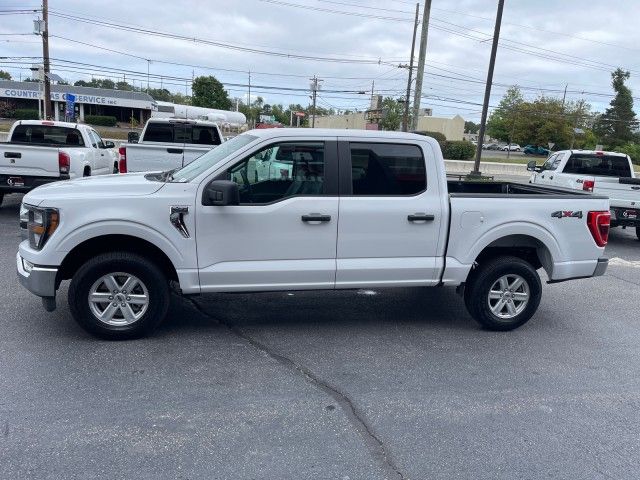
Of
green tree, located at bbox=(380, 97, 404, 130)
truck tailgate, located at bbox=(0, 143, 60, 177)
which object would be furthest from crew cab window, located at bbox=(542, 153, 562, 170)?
green tree, located at bbox=(380, 97, 404, 130)

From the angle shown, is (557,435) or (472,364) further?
(472,364)

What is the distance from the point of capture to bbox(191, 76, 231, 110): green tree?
78.5m

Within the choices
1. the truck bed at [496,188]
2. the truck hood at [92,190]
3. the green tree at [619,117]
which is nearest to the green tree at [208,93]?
the green tree at [619,117]

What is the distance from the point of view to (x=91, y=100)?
64062 millimetres

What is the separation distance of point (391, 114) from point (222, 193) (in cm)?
6938

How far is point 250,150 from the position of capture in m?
5.04

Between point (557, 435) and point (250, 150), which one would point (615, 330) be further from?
point (250, 150)

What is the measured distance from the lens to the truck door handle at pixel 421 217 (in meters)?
5.33

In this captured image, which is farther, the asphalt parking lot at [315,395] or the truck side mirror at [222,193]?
the truck side mirror at [222,193]

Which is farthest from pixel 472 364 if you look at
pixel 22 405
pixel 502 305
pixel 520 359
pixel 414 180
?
pixel 22 405

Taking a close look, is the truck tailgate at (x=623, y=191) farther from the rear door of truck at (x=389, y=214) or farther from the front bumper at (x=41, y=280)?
the front bumper at (x=41, y=280)

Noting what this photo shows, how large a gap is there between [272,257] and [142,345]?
4.58ft

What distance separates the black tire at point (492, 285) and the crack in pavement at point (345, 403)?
2.08 m

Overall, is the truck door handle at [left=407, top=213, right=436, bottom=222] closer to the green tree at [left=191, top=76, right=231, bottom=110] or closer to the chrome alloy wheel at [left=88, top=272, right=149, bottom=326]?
the chrome alloy wheel at [left=88, top=272, right=149, bottom=326]
